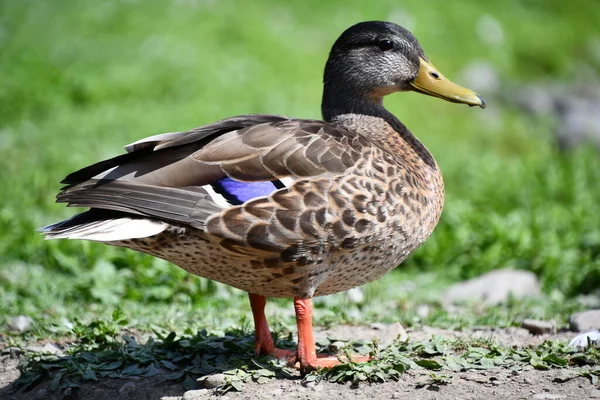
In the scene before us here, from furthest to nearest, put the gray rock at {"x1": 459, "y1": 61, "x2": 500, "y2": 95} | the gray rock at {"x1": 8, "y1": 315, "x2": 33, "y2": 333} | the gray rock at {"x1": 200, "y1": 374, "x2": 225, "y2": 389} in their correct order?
the gray rock at {"x1": 459, "y1": 61, "x2": 500, "y2": 95}
the gray rock at {"x1": 8, "y1": 315, "x2": 33, "y2": 333}
the gray rock at {"x1": 200, "y1": 374, "x2": 225, "y2": 389}

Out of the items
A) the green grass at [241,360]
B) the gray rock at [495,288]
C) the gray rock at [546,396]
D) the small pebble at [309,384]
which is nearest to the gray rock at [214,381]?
the green grass at [241,360]

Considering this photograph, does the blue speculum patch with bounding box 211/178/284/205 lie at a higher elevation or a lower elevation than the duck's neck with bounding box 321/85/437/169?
lower

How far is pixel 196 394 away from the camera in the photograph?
3725 mm

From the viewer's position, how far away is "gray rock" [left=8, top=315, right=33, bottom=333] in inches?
192

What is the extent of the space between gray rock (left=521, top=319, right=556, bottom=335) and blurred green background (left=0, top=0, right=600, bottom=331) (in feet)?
4.40

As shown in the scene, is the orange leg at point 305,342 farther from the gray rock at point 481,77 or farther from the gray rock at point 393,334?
the gray rock at point 481,77

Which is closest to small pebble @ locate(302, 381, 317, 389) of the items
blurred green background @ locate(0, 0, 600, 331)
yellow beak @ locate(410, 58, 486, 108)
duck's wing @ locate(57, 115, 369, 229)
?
duck's wing @ locate(57, 115, 369, 229)

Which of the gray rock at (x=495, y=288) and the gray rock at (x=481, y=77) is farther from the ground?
the gray rock at (x=481, y=77)

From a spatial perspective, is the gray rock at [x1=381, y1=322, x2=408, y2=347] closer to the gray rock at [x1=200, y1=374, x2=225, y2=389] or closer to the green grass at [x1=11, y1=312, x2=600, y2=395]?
the green grass at [x1=11, y1=312, x2=600, y2=395]

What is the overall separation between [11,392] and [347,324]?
6.36 feet

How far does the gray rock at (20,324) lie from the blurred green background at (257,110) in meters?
0.08

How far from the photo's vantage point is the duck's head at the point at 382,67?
178 inches

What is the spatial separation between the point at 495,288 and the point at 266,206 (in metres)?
3.03

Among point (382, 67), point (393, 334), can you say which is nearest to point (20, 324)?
point (393, 334)
